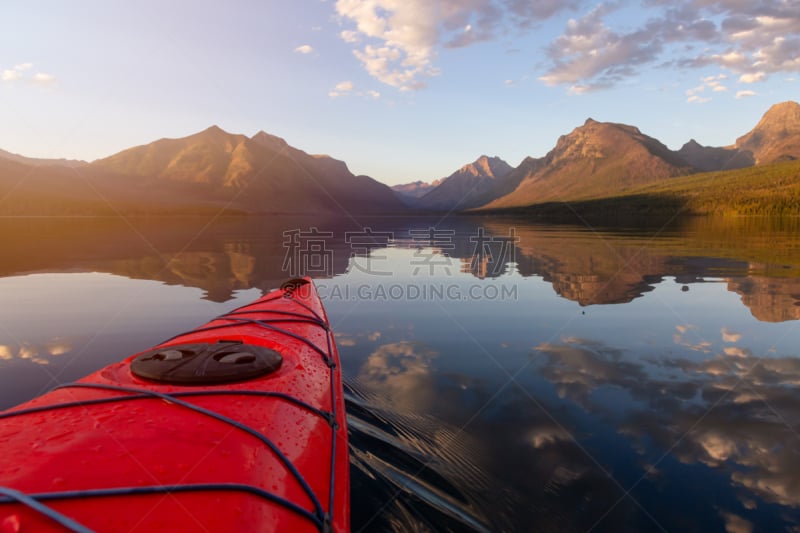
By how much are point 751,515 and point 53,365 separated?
10.7 metres

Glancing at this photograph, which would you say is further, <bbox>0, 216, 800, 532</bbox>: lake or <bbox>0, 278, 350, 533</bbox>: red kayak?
<bbox>0, 216, 800, 532</bbox>: lake

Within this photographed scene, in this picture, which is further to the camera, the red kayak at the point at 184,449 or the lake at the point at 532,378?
the lake at the point at 532,378

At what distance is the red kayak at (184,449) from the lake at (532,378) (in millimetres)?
1008

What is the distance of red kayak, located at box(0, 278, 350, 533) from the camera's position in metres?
2.43

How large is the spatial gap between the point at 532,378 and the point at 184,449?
589 centimetres

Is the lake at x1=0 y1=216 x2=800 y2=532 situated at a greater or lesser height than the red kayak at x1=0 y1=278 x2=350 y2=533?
lesser

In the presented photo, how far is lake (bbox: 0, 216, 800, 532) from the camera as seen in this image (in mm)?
4301

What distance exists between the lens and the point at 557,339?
372 inches

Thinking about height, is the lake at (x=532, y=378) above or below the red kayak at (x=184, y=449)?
below

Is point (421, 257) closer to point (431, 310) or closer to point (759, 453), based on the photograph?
point (431, 310)

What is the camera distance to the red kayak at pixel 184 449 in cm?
243

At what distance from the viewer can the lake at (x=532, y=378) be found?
4301 mm

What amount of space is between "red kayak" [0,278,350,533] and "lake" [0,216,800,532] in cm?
101

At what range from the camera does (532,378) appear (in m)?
7.33
